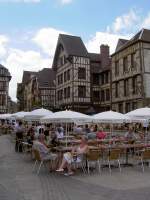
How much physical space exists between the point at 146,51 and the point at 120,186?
79.4 feet

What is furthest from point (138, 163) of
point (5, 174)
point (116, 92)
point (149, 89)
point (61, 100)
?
point (61, 100)

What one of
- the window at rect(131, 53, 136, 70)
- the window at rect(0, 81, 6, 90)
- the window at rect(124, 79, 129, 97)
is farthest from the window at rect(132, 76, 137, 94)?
the window at rect(0, 81, 6, 90)

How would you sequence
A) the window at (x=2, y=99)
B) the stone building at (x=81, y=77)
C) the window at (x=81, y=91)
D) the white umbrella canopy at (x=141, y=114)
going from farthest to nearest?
the window at (x=2, y=99) → the window at (x=81, y=91) → the stone building at (x=81, y=77) → the white umbrella canopy at (x=141, y=114)

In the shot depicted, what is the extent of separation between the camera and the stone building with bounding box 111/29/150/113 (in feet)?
98.3

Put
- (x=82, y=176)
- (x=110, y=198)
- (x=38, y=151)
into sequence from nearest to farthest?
(x=110, y=198) < (x=82, y=176) < (x=38, y=151)

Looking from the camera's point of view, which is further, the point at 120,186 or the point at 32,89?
the point at 32,89

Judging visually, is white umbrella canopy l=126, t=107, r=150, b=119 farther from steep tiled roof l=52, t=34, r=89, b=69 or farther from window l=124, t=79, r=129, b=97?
steep tiled roof l=52, t=34, r=89, b=69

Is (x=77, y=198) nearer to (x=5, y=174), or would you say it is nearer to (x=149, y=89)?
(x=5, y=174)

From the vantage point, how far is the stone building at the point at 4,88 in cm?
5534

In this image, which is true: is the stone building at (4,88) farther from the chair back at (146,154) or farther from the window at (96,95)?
the chair back at (146,154)

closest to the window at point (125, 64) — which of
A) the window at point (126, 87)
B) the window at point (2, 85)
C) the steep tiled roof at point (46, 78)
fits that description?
the window at point (126, 87)

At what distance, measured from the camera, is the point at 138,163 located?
11.7 meters

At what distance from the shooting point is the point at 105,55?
4244cm

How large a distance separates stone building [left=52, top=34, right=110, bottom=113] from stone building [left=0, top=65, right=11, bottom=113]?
16237 millimetres
